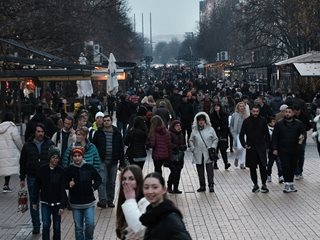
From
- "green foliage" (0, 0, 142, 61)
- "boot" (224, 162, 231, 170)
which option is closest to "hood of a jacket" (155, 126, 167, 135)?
"boot" (224, 162, 231, 170)

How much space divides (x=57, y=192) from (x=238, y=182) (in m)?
6.91

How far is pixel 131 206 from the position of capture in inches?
239

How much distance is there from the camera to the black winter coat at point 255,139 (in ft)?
48.5

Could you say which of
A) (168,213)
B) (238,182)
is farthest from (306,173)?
(168,213)

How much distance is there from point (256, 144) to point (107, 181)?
2897 millimetres

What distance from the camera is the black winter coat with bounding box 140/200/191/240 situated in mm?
5422

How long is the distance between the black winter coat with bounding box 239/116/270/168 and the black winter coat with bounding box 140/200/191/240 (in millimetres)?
9348

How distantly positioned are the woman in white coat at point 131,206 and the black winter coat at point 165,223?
0.32 meters

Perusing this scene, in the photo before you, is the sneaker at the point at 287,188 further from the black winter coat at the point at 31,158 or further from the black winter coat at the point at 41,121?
the black winter coat at the point at 41,121

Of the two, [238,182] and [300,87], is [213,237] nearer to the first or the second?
[238,182]

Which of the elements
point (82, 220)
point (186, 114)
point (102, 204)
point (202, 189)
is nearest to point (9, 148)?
point (102, 204)

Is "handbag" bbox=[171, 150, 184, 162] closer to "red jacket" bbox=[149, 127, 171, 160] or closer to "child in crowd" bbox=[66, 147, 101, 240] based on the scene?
"red jacket" bbox=[149, 127, 171, 160]

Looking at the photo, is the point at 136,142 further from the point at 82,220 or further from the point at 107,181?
the point at 82,220

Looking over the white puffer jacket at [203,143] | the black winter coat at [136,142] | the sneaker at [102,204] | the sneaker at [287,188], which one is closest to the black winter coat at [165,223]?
the sneaker at [102,204]
